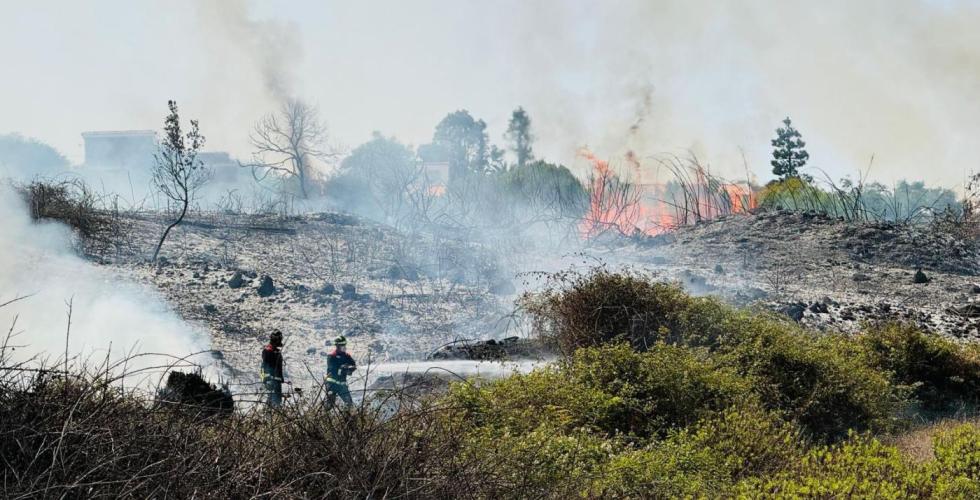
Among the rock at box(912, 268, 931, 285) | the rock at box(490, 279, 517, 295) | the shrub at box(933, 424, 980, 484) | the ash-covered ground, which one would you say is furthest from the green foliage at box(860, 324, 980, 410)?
the rock at box(490, 279, 517, 295)

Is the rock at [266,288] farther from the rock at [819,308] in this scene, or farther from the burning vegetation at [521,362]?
the rock at [819,308]

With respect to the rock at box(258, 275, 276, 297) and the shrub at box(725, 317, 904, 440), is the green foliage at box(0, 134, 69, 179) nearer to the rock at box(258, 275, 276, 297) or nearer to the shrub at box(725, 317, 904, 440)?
the rock at box(258, 275, 276, 297)

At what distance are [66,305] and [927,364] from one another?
441 inches

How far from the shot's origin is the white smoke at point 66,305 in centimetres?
1075

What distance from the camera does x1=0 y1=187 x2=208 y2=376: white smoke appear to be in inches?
423

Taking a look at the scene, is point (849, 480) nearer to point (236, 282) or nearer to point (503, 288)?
point (503, 288)

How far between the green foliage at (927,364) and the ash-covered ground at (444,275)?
8.60 ft

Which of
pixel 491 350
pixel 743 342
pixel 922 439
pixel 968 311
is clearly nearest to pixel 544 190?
pixel 968 311

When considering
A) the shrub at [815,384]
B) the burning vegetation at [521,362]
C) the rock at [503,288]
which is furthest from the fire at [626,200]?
the shrub at [815,384]

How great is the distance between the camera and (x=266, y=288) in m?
16.7

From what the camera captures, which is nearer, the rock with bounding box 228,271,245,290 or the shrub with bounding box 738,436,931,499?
the shrub with bounding box 738,436,931,499

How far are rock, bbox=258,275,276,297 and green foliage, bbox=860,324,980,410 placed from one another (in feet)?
35.1

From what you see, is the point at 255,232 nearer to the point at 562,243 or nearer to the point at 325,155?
the point at 562,243

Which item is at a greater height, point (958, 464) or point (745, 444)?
point (745, 444)
